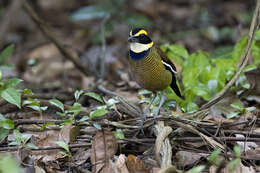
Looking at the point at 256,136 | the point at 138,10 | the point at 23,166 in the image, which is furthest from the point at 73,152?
the point at 138,10

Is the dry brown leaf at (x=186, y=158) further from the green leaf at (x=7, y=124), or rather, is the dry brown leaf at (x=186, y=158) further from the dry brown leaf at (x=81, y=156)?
the green leaf at (x=7, y=124)

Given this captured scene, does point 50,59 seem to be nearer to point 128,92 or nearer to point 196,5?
point 128,92

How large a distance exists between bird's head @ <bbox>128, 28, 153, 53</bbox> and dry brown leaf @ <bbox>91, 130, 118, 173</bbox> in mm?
1471

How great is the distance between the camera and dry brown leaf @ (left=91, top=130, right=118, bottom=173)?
3414mm

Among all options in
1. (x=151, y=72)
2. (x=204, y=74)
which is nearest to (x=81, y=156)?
(x=151, y=72)

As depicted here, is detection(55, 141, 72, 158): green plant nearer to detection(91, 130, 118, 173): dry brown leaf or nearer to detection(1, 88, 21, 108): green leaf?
detection(91, 130, 118, 173): dry brown leaf

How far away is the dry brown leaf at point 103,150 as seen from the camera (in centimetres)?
341

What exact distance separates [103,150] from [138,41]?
5.80ft

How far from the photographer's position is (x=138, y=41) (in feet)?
15.7

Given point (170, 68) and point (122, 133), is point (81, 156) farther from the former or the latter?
point (170, 68)

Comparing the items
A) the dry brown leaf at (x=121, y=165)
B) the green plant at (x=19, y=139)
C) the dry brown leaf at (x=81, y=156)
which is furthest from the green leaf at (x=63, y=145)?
the dry brown leaf at (x=121, y=165)

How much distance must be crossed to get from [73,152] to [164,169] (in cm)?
111

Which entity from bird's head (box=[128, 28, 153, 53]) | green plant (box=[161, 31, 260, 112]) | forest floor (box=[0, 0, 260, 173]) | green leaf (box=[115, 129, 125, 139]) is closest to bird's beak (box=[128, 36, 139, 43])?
bird's head (box=[128, 28, 153, 53])

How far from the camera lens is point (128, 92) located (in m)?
5.60
